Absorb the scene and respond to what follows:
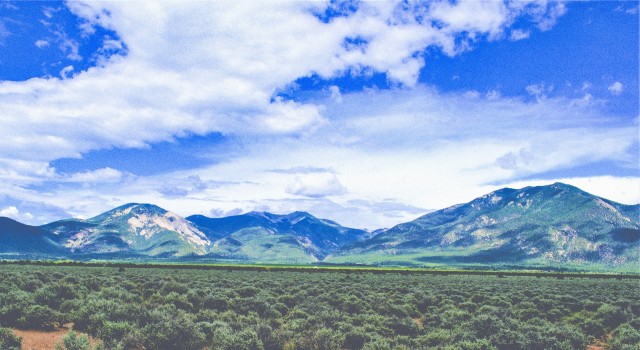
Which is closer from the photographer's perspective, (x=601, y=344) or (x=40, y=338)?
(x=40, y=338)

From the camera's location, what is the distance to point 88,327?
16.6 m

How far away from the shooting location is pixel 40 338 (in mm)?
15977

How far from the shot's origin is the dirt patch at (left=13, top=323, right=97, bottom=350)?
14938 mm

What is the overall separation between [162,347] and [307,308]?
1126cm

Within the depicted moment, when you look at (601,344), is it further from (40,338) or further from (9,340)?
(9,340)

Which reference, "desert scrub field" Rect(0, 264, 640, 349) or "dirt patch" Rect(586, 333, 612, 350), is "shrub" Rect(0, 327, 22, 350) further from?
"dirt patch" Rect(586, 333, 612, 350)

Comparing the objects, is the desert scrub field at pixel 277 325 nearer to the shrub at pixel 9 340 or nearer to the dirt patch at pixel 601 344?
Answer: the shrub at pixel 9 340

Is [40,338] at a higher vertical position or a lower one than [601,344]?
higher

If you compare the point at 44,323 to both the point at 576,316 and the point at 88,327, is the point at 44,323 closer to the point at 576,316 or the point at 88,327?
A: the point at 88,327

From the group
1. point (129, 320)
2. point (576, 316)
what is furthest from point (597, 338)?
point (129, 320)

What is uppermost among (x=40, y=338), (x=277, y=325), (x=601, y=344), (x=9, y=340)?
(x=9, y=340)

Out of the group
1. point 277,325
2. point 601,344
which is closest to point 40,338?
point 277,325

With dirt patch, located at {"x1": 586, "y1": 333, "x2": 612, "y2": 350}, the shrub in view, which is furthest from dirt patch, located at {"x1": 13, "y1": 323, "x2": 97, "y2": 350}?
dirt patch, located at {"x1": 586, "y1": 333, "x2": 612, "y2": 350}

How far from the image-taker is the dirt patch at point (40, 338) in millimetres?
14938
